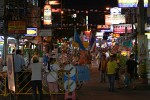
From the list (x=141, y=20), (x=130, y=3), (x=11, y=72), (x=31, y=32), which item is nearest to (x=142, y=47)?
(x=141, y=20)

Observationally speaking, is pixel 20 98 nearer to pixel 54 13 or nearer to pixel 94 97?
pixel 94 97

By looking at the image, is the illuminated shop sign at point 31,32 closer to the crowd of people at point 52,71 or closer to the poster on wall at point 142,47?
the crowd of people at point 52,71

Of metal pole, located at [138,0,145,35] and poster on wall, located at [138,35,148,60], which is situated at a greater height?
metal pole, located at [138,0,145,35]

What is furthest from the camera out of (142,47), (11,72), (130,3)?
(130,3)

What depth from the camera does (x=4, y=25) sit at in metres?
28.7

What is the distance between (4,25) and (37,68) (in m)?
16.0

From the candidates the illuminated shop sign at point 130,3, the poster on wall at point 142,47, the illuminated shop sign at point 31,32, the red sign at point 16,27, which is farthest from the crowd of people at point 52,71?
the illuminated shop sign at point 31,32

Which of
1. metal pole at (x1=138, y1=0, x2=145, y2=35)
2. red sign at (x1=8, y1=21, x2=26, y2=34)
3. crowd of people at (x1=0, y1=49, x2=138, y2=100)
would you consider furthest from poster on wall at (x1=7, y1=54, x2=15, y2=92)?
red sign at (x1=8, y1=21, x2=26, y2=34)

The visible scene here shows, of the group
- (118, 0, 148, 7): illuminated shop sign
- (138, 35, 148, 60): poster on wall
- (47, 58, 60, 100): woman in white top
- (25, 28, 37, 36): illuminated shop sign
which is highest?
(118, 0, 148, 7): illuminated shop sign

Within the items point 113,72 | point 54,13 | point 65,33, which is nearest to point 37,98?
point 113,72

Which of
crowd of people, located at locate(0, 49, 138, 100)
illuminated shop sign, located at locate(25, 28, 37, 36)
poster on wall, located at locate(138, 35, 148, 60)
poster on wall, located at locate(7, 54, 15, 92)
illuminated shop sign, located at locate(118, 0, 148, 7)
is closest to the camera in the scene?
poster on wall, located at locate(7, 54, 15, 92)

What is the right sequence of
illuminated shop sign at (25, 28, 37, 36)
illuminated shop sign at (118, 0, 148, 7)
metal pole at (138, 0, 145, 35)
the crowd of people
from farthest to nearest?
illuminated shop sign at (25, 28, 37, 36) → illuminated shop sign at (118, 0, 148, 7) → metal pole at (138, 0, 145, 35) → the crowd of people

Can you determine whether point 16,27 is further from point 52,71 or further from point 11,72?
point 11,72

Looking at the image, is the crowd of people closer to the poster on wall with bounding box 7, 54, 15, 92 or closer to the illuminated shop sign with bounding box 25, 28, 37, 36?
the poster on wall with bounding box 7, 54, 15, 92
